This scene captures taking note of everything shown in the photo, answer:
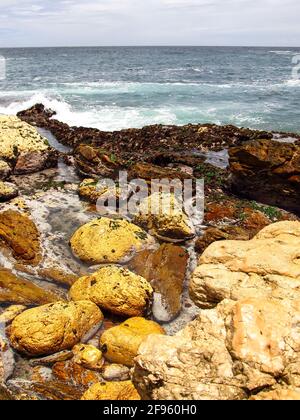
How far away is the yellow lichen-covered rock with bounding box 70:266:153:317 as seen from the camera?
782 cm

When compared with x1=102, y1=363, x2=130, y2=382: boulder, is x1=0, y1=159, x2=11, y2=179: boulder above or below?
above

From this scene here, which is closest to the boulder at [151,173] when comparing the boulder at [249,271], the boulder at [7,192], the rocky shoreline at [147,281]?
the rocky shoreline at [147,281]

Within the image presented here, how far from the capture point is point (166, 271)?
30.7ft

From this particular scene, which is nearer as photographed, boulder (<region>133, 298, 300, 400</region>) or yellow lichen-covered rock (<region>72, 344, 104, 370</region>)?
boulder (<region>133, 298, 300, 400</region>)

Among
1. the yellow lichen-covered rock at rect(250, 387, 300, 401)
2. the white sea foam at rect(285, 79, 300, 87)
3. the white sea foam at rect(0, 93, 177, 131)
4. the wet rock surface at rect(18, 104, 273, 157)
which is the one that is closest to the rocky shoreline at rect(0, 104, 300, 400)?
the yellow lichen-covered rock at rect(250, 387, 300, 401)

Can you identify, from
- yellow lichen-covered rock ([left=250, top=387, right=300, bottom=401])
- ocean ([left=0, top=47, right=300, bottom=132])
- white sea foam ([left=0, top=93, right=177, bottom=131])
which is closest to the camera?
yellow lichen-covered rock ([left=250, top=387, right=300, bottom=401])

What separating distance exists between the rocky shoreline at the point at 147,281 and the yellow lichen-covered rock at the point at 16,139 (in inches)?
2.4

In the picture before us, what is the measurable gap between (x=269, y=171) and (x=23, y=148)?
343 inches

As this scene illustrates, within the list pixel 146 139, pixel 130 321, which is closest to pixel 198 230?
pixel 130 321

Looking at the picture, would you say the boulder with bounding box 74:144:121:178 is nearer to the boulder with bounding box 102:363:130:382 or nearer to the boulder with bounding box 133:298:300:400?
the boulder with bounding box 102:363:130:382

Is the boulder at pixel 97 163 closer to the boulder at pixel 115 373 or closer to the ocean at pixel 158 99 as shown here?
the boulder at pixel 115 373

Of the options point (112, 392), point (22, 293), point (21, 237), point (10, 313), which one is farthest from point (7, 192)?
point (112, 392)

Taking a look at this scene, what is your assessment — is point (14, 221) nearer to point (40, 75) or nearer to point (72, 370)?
point (72, 370)

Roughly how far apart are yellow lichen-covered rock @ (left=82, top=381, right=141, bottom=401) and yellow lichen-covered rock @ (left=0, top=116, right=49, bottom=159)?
1055 centimetres
